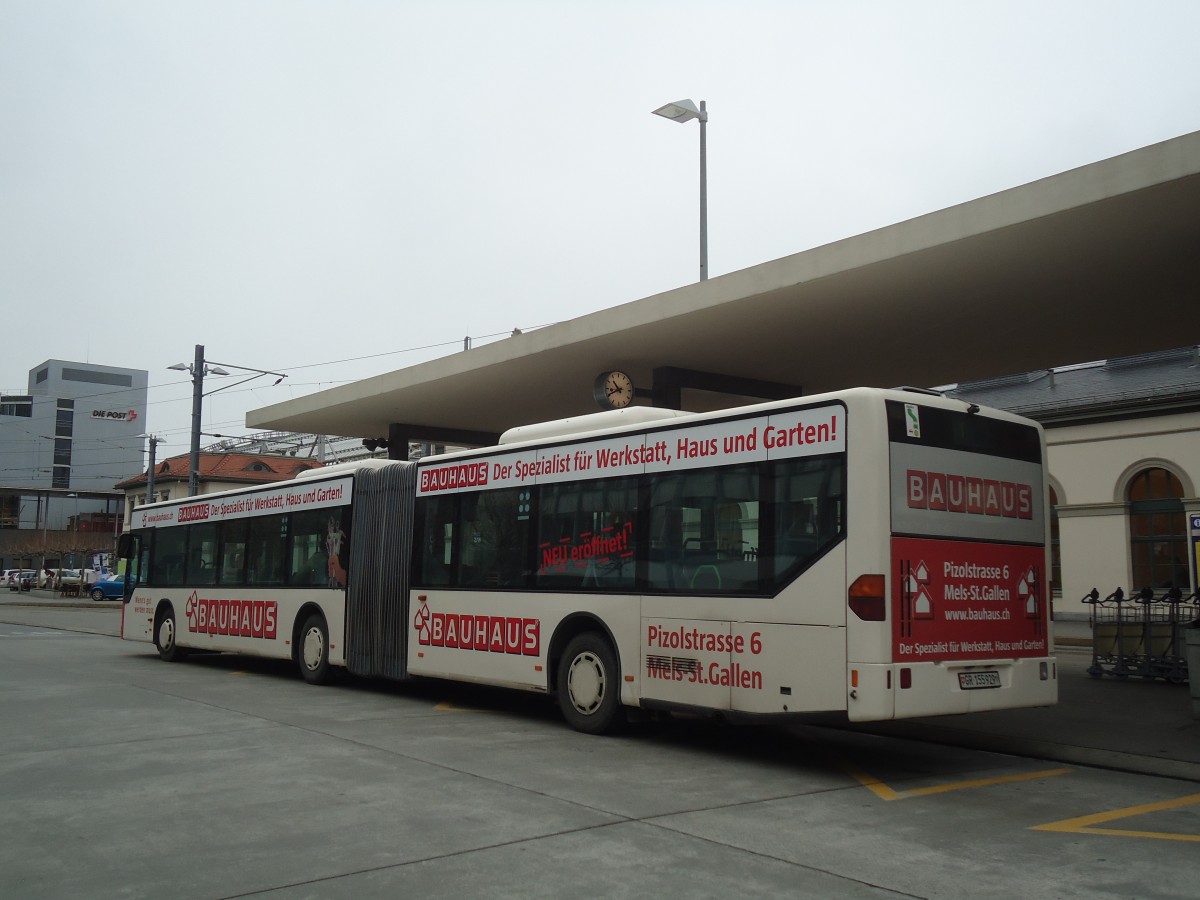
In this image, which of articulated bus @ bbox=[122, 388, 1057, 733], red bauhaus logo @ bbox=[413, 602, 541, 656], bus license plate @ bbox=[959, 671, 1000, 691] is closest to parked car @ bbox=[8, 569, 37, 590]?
articulated bus @ bbox=[122, 388, 1057, 733]

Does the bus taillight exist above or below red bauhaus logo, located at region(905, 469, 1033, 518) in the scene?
below

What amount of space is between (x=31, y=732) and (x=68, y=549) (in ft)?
253

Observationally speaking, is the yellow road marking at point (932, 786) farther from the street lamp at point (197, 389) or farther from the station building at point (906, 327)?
the street lamp at point (197, 389)

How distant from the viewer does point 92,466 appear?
126m

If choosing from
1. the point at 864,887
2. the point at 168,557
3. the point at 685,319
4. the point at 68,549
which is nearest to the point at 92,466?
the point at 68,549

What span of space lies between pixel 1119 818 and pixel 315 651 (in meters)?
10.8

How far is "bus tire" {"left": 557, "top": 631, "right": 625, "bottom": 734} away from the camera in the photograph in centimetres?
1036

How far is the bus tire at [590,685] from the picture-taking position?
34.0 feet

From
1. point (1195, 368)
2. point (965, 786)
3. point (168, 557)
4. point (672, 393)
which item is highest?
point (1195, 368)

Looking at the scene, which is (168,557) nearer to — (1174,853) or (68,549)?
(1174,853)

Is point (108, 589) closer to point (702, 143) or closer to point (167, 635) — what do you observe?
point (167, 635)

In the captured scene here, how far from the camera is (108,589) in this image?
58.9 meters

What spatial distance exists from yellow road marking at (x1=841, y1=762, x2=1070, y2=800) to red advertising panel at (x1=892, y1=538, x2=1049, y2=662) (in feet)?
3.04

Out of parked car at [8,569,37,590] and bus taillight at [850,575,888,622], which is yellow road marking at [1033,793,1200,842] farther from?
parked car at [8,569,37,590]
